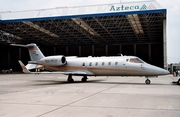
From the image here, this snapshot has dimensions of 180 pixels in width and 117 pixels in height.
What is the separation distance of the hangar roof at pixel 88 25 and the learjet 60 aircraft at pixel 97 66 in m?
16.6

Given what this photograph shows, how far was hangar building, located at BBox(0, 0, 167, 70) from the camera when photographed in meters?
37.9

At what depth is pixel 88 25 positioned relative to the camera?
1801 inches

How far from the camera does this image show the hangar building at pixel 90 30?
37931mm

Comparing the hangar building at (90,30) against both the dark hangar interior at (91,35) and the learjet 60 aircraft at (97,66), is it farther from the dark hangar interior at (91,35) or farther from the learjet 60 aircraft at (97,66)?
the learjet 60 aircraft at (97,66)

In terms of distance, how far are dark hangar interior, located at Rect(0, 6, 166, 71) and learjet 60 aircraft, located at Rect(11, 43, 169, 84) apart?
16.7m

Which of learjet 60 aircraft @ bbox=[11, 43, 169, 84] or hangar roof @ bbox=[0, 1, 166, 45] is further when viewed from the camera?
hangar roof @ bbox=[0, 1, 166, 45]

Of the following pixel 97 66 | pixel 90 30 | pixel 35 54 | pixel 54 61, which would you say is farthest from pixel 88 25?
pixel 97 66

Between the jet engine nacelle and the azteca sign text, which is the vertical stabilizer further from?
the azteca sign text

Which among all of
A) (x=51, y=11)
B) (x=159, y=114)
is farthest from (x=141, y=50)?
(x=159, y=114)

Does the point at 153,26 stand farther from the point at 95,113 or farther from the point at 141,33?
the point at 95,113

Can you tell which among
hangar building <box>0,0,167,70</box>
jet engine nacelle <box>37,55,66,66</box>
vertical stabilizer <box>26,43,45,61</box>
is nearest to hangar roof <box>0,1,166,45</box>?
hangar building <box>0,0,167,70</box>

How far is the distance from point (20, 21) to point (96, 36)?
20.7m

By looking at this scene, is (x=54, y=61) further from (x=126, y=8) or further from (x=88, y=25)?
(x=88, y=25)

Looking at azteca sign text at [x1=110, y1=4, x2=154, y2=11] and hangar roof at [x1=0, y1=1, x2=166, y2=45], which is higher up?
azteca sign text at [x1=110, y1=4, x2=154, y2=11]
